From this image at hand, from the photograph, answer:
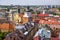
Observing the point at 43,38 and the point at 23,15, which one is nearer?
the point at 43,38

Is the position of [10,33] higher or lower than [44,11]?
lower

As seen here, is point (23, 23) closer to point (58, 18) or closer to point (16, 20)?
point (16, 20)

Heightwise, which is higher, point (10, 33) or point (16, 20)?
point (16, 20)

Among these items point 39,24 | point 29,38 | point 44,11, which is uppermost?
point 44,11
